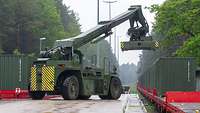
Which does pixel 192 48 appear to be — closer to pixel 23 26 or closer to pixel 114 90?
pixel 114 90

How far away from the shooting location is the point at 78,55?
3180cm

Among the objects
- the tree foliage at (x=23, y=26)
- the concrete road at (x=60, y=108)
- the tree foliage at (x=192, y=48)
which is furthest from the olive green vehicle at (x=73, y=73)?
the tree foliage at (x=23, y=26)

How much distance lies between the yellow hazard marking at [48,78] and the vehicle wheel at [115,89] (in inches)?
188

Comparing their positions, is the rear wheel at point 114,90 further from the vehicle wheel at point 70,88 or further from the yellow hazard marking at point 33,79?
the yellow hazard marking at point 33,79

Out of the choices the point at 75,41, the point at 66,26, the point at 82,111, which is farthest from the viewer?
the point at 66,26

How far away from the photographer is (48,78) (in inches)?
1195

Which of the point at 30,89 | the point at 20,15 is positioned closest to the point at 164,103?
the point at 30,89

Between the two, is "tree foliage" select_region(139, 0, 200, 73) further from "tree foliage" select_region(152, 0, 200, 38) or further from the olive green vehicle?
the olive green vehicle

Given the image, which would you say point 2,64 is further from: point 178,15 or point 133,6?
point 178,15

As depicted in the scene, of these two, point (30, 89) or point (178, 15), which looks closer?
point (30, 89)

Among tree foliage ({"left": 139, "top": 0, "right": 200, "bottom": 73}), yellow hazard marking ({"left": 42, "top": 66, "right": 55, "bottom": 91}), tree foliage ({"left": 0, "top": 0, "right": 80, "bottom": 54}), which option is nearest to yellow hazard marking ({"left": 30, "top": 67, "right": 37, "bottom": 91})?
yellow hazard marking ({"left": 42, "top": 66, "right": 55, "bottom": 91})

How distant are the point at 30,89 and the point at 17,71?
15.2 feet

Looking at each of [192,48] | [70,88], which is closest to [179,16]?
[192,48]

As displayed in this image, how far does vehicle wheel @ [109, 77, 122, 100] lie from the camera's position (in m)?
34.0
